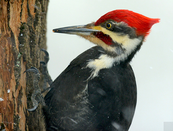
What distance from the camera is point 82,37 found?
179cm

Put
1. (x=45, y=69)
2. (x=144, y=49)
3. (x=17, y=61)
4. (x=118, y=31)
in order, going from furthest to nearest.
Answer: (x=144, y=49)
(x=45, y=69)
(x=118, y=31)
(x=17, y=61)

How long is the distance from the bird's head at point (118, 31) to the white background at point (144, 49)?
1.40 ft

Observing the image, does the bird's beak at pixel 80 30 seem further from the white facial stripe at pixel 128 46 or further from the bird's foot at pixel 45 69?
the bird's foot at pixel 45 69

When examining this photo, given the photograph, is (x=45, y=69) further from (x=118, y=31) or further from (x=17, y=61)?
(x=118, y=31)

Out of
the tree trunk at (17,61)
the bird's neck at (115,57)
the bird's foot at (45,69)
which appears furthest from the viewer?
the bird's foot at (45,69)

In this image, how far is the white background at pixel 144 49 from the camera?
9.60 feet

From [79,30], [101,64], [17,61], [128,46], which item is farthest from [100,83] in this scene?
[17,61]

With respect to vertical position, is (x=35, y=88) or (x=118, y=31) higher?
(x=118, y=31)

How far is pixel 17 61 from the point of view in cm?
146

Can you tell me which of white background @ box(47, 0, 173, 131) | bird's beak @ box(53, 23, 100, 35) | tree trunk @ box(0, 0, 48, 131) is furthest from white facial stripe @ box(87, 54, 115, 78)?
tree trunk @ box(0, 0, 48, 131)

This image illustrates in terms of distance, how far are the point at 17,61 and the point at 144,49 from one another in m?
2.94

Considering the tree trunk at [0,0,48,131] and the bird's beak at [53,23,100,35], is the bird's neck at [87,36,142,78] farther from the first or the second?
the tree trunk at [0,0,48,131]

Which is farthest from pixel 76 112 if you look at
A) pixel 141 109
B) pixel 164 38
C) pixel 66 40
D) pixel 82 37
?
pixel 141 109

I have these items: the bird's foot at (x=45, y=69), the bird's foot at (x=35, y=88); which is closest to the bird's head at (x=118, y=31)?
the bird's foot at (x=35, y=88)
